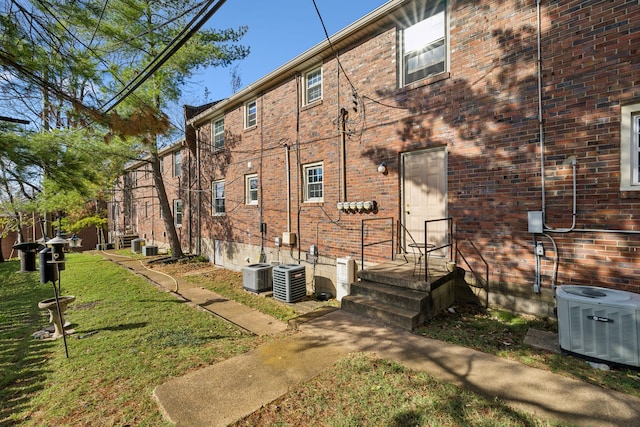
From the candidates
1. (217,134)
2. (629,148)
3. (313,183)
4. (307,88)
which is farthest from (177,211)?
(629,148)

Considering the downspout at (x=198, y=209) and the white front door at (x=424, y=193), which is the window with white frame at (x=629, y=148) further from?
the downspout at (x=198, y=209)

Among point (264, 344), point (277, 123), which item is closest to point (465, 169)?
point (264, 344)

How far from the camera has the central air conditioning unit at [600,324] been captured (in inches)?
128

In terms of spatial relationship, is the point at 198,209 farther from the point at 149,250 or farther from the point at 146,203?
the point at 146,203

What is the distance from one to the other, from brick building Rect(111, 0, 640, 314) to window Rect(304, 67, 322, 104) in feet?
0.15

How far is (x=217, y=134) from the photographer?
1277 centimetres

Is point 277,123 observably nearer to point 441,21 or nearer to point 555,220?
point 441,21

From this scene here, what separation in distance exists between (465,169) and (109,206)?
3004 cm

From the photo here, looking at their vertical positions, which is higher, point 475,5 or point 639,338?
point 475,5

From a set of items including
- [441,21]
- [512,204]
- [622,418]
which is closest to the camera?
[622,418]

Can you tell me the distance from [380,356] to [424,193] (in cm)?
364

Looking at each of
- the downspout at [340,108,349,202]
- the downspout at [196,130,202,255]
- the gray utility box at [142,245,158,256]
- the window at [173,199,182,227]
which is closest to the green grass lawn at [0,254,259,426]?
the downspout at [340,108,349,202]

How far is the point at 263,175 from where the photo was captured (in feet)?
33.1

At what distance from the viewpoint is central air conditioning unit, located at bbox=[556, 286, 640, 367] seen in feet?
10.7
